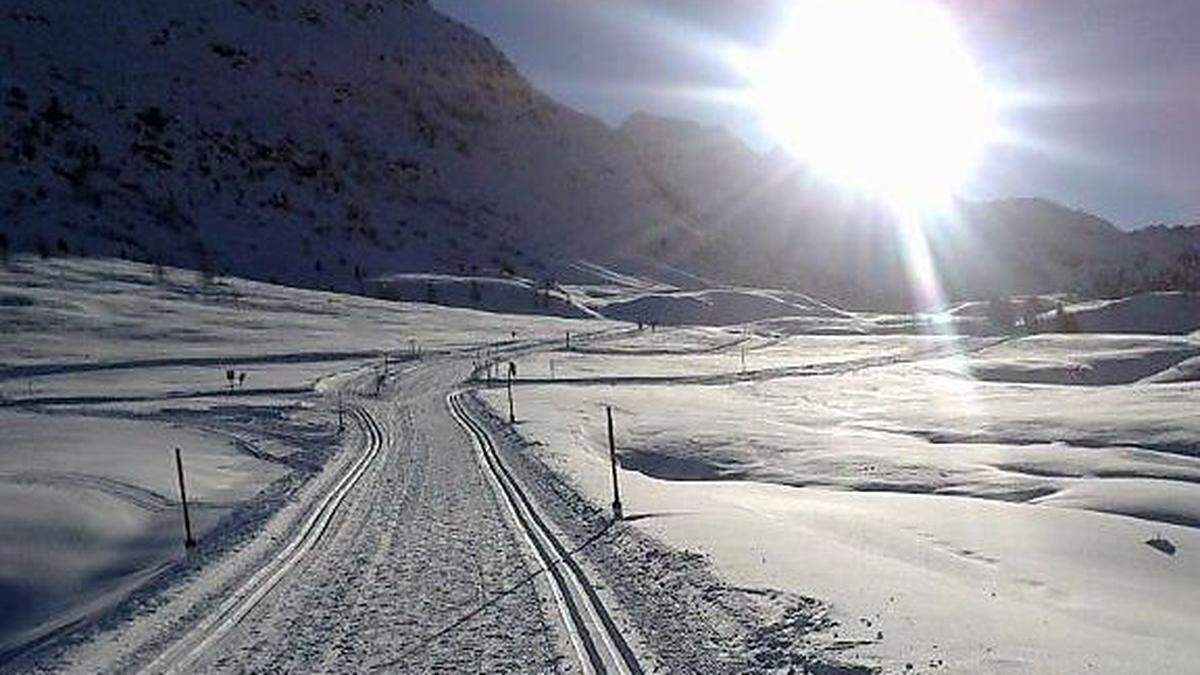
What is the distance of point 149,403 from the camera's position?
41594mm

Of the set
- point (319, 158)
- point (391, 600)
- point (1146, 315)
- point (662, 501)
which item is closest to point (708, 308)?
point (1146, 315)

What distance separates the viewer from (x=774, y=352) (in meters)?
73.6

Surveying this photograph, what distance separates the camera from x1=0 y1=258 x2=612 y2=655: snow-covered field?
1647cm

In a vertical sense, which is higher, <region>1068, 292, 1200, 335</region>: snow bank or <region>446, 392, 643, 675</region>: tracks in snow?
→ <region>1068, 292, 1200, 335</region>: snow bank

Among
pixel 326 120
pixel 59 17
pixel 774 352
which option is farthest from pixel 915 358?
pixel 59 17

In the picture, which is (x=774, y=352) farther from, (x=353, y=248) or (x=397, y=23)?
(x=397, y=23)

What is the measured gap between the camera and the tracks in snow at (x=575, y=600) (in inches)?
405

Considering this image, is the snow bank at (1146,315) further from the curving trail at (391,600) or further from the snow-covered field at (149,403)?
the curving trail at (391,600)

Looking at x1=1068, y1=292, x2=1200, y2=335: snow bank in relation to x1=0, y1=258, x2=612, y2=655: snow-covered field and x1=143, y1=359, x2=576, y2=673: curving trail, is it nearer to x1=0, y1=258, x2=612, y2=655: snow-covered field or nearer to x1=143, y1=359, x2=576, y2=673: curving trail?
x1=0, y1=258, x2=612, y2=655: snow-covered field

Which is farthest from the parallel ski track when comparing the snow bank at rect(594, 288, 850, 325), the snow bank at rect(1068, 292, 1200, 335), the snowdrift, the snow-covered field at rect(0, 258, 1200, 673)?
the snow bank at rect(594, 288, 850, 325)

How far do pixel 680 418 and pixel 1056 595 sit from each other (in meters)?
25.7

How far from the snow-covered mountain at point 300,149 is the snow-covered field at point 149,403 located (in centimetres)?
2427

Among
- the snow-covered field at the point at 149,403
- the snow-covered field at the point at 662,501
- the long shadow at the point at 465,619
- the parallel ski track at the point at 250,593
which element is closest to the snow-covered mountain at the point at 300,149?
the snow-covered field at the point at 149,403

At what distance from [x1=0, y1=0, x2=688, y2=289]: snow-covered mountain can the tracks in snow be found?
84855 mm
